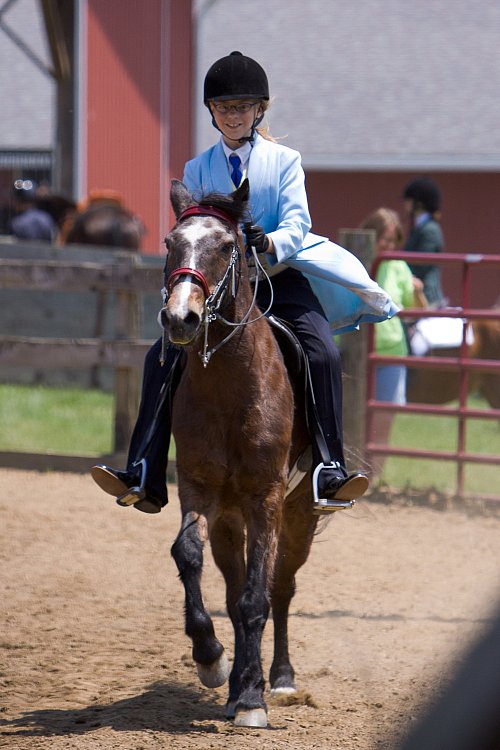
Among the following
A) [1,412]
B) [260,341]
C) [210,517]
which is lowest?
[1,412]

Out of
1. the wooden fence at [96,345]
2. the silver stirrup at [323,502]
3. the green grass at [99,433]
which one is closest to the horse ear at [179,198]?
the silver stirrup at [323,502]

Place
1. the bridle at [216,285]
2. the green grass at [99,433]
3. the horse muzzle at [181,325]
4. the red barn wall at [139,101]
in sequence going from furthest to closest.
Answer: the red barn wall at [139,101] < the green grass at [99,433] < the bridle at [216,285] < the horse muzzle at [181,325]

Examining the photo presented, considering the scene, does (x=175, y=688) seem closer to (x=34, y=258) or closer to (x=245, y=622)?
(x=245, y=622)

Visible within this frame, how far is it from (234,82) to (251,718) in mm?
2564

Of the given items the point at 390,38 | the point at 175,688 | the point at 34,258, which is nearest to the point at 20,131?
the point at 390,38

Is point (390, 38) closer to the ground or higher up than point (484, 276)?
higher up

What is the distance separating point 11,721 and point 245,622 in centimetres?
102

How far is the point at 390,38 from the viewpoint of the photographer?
1067 inches

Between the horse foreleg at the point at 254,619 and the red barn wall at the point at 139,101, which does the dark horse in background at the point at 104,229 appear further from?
the horse foreleg at the point at 254,619

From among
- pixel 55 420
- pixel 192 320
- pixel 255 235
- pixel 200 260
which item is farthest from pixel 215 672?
pixel 55 420

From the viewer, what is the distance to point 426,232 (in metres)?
10.7

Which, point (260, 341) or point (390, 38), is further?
point (390, 38)

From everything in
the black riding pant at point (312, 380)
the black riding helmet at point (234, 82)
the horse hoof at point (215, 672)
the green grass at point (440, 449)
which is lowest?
the green grass at point (440, 449)

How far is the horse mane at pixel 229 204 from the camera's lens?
4.55 meters
